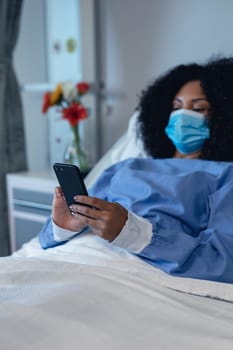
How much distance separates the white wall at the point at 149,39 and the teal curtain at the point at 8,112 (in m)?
0.43

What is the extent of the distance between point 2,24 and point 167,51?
79 centimetres

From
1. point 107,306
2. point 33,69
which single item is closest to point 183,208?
point 107,306

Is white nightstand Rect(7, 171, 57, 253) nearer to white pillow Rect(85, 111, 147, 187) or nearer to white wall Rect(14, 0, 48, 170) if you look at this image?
white pillow Rect(85, 111, 147, 187)

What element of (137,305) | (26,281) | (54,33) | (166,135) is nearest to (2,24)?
(54,33)

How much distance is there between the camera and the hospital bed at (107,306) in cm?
65

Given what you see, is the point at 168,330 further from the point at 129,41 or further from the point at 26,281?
the point at 129,41

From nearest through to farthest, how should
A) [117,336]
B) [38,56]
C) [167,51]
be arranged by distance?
[117,336] → [167,51] → [38,56]

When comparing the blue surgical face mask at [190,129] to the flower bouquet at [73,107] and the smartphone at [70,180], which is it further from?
the flower bouquet at [73,107]

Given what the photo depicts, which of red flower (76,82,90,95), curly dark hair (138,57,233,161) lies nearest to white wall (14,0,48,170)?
red flower (76,82,90,95)

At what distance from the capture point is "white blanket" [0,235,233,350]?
2.14ft

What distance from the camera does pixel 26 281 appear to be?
0.84m

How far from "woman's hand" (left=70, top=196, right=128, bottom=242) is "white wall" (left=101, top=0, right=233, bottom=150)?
3.68 feet

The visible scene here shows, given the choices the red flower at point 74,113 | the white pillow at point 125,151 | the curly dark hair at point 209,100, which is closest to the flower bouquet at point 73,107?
the red flower at point 74,113

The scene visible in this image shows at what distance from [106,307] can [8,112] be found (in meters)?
1.48
